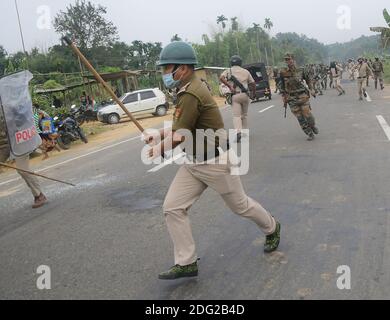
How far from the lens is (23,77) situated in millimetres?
6133

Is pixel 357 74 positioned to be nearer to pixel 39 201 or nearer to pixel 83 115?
pixel 83 115

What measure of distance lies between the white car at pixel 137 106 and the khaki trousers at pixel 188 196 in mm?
19448

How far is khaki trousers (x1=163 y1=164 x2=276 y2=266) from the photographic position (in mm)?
3572

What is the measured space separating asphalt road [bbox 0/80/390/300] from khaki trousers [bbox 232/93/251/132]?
170 centimetres

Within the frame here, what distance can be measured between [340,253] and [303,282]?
614mm

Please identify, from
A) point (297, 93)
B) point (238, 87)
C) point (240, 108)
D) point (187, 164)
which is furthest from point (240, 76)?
point (187, 164)

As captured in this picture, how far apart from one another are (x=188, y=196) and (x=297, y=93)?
6314 millimetres

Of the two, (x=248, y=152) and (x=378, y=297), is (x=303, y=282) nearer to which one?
(x=378, y=297)

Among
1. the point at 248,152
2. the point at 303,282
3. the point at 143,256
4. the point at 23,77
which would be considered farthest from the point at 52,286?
the point at 248,152

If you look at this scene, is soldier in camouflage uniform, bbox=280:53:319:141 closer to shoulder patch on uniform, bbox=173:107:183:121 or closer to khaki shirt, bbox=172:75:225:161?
khaki shirt, bbox=172:75:225:161

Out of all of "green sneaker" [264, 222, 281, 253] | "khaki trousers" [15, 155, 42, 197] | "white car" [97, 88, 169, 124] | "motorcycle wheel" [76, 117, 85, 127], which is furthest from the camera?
"white car" [97, 88, 169, 124]

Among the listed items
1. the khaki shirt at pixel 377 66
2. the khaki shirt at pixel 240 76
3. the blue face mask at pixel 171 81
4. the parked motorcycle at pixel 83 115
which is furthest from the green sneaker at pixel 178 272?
the khaki shirt at pixel 377 66

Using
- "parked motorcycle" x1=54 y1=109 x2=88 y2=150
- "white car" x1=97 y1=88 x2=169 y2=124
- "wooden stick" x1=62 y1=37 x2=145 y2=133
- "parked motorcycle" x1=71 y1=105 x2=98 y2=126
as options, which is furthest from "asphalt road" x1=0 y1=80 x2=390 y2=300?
"white car" x1=97 y1=88 x2=169 y2=124

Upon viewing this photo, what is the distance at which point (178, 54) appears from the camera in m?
3.45
